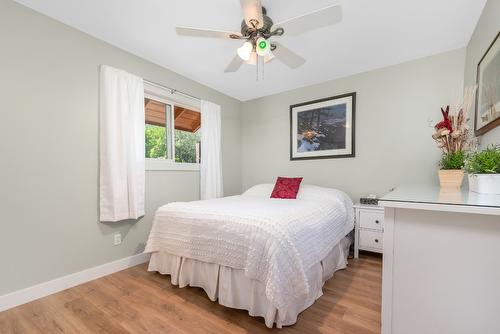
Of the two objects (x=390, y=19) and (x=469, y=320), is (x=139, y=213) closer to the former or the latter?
(x=469, y=320)

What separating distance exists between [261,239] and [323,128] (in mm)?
2292

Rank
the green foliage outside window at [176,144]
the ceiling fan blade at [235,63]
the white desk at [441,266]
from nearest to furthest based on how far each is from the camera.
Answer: the white desk at [441,266], the ceiling fan blade at [235,63], the green foliage outside window at [176,144]

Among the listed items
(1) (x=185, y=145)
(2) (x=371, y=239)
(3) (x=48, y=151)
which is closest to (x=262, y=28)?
(1) (x=185, y=145)

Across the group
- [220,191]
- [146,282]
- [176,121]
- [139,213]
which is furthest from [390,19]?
[146,282]

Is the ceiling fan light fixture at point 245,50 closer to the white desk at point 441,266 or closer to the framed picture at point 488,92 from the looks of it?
the white desk at point 441,266

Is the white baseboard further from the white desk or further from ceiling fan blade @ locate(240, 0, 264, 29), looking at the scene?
ceiling fan blade @ locate(240, 0, 264, 29)

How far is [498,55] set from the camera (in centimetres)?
146

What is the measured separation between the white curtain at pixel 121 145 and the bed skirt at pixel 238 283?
66 cm

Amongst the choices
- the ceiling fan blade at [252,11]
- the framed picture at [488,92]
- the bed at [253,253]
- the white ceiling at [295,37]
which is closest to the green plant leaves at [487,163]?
the framed picture at [488,92]

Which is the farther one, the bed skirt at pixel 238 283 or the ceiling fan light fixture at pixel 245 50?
the ceiling fan light fixture at pixel 245 50

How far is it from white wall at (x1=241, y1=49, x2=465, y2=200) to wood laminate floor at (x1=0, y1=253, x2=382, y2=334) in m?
1.36

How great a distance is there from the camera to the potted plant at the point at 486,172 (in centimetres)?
103

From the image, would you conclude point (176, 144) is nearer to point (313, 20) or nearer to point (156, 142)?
point (156, 142)

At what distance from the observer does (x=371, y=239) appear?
2.54 m
